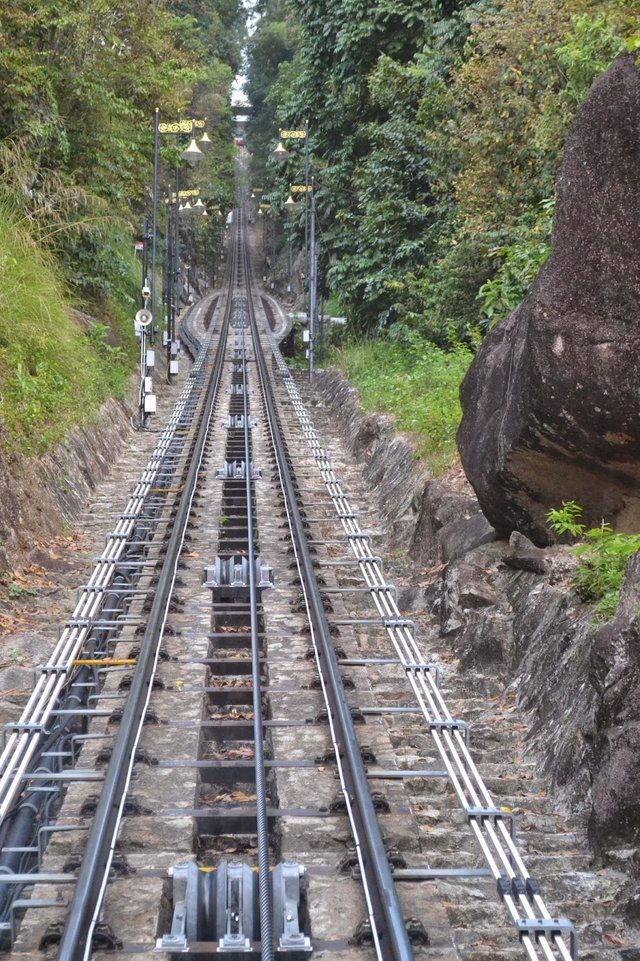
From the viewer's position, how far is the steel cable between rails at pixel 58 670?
22.4 feet

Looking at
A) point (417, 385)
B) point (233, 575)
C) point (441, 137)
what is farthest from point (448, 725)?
point (441, 137)

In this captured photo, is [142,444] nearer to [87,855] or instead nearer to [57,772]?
[57,772]

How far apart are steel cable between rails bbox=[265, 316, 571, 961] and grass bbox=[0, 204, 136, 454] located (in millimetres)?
4483

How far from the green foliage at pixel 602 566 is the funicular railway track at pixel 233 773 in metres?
1.33

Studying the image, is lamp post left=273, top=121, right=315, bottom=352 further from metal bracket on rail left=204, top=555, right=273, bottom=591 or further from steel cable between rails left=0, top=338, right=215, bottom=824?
metal bracket on rail left=204, top=555, right=273, bottom=591

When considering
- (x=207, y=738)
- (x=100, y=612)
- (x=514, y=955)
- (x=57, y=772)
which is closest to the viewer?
(x=514, y=955)

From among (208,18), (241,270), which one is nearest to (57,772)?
(208,18)

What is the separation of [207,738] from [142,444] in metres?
13.5

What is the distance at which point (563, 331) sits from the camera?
839 cm

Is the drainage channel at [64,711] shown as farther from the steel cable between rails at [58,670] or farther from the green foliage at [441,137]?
the green foliage at [441,137]

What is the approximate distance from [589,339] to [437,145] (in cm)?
1622

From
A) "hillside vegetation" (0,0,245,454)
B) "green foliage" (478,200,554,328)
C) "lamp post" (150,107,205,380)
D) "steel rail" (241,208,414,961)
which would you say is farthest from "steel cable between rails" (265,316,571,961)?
"lamp post" (150,107,205,380)

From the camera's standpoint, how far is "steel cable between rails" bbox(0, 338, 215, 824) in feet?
22.4

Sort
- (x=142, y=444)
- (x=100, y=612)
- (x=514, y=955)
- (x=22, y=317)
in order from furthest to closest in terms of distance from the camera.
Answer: (x=142, y=444) < (x=22, y=317) < (x=100, y=612) < (x=514, y=955)
